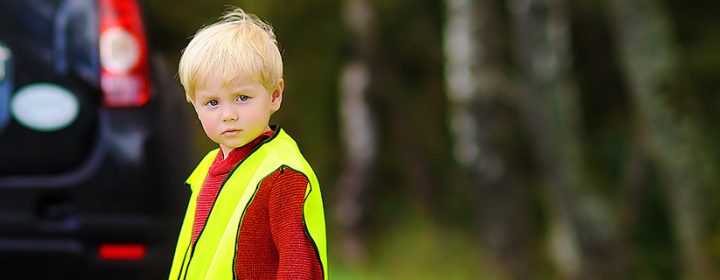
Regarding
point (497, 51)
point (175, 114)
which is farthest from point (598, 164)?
point (175, 114)

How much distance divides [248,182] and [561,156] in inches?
310

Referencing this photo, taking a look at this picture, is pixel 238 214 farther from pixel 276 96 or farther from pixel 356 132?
pixel 356 132

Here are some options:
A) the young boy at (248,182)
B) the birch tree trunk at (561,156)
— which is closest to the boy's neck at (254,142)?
the young boy at (248,182)

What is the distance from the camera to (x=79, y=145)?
529cm

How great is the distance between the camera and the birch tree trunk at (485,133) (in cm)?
1138

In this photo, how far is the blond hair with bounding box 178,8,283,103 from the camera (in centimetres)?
293

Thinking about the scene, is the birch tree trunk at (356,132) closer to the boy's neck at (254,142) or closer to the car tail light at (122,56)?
the car tail light at (122,56)

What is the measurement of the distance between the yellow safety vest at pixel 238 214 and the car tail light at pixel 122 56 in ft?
7.88

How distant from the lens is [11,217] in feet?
17.1

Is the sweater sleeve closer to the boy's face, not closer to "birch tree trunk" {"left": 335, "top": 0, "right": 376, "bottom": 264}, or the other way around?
the boy's face

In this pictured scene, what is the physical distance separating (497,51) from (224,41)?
8.82 metres

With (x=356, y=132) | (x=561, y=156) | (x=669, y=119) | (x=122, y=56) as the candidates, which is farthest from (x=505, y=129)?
(x=122, y=56)

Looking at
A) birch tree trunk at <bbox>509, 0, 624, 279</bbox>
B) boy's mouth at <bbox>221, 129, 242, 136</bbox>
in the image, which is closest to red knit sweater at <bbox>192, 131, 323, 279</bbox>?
boy's mouth at <bbox>221, 129, 242, 136</bbox>

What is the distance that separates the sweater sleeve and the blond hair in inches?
7.4
